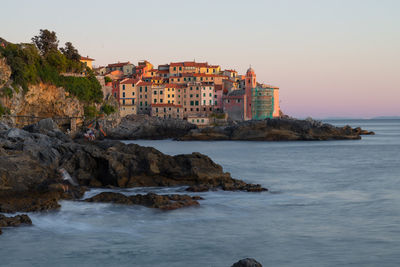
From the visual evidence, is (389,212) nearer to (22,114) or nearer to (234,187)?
(234,187)

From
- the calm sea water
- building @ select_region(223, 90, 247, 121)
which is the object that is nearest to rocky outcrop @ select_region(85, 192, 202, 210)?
the calm sea water

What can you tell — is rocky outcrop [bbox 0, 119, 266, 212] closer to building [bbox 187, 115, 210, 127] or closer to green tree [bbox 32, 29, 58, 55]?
green tree [bbox 32, 29, 58, 55]

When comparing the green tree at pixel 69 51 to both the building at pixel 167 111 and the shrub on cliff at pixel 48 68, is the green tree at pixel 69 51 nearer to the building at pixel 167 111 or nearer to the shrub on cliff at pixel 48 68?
the shrub on cliff at pixel 48 68

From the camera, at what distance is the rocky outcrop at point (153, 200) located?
14023 millimetres

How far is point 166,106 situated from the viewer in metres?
73.9

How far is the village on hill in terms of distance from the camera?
74.4 metres

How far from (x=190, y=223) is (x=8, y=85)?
34.2 m

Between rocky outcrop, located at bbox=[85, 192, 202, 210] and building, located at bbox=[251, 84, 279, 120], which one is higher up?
building, located at bbox=[251, 84, 279, 120]

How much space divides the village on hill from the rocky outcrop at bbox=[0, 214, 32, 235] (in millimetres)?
61139

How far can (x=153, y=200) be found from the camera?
14.2 m

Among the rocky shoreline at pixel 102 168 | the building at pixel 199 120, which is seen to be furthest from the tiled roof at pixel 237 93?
the rocky shoreline at pixel 102 168

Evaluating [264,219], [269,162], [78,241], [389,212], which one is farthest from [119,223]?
[269,162]

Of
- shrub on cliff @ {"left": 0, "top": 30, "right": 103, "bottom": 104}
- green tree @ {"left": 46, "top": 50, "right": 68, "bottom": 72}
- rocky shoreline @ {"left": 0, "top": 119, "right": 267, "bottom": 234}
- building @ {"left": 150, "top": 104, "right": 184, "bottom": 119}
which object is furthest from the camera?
building @ {"left": 150, "top": 104, "right": 184, "bottom": 119}

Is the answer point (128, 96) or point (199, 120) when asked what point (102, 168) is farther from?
point (128, 96)
